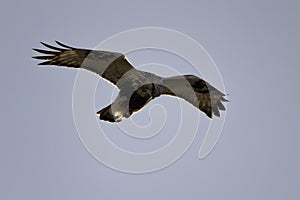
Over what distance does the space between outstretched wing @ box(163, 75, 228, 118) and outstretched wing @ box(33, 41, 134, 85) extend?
0.75 m

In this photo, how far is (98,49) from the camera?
39.4 ft

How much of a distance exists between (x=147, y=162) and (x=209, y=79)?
5.71 ft

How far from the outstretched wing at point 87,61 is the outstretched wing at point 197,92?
2.48ft

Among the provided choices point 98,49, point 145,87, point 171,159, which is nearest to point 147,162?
point 171,159

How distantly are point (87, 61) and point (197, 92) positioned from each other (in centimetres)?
193

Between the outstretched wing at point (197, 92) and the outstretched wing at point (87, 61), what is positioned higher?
the outstretched wing at point (87, 61)

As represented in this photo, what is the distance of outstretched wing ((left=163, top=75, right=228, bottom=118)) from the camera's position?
40.3 feet

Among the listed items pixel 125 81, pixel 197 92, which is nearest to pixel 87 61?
pixel 125 81

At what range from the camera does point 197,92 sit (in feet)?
41.9

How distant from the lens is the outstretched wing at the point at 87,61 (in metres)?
12.3

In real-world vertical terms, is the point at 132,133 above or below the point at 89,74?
below

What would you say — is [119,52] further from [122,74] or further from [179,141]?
[179,141]

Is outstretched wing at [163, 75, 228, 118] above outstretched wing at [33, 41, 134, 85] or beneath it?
beneath

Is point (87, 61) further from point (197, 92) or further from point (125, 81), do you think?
point (197, 92)
